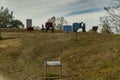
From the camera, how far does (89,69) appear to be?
23906 mm

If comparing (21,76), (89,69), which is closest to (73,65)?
(89,69)

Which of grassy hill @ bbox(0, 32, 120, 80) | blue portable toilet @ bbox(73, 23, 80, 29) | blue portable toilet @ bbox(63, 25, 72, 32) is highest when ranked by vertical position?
blue portable toilet @ bbox(73, 23, 80, 29)

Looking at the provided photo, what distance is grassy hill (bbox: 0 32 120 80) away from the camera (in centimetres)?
2275

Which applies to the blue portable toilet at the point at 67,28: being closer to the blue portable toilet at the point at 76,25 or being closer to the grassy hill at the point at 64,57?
→ the grassy hill at the point at 64,57

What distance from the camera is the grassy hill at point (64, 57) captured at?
22.8m

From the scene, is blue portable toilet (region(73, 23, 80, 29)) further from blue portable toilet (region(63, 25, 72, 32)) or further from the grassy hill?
blue portable toilet (region(63, 25, 72, 32))

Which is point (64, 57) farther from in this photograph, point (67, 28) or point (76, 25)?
point (67, 28)

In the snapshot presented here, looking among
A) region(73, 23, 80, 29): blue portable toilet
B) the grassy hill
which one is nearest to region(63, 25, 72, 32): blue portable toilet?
the grassy hill

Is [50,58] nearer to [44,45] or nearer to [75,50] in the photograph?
[75,50]

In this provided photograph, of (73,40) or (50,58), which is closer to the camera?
(50,58)

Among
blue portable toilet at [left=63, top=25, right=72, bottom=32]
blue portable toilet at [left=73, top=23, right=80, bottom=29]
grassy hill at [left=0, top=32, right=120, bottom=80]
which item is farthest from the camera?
blue portable toilet at [left=63, top=25, right=72, bottom=32]

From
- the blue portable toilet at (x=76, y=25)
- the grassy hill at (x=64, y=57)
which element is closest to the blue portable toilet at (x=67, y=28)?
the grassy hill at (x=64, y=57)

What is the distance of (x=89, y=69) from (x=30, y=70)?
4346mm

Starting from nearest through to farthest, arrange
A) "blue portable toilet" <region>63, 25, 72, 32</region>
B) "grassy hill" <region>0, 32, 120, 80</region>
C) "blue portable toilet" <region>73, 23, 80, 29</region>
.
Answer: "grassy hill" <region>0, 32, 120, 80</region> → "blue portable toilet" <region>73, 23, 80, 29</region> → "blue portable toilet" <region>63, 25, 72, 32</region>
